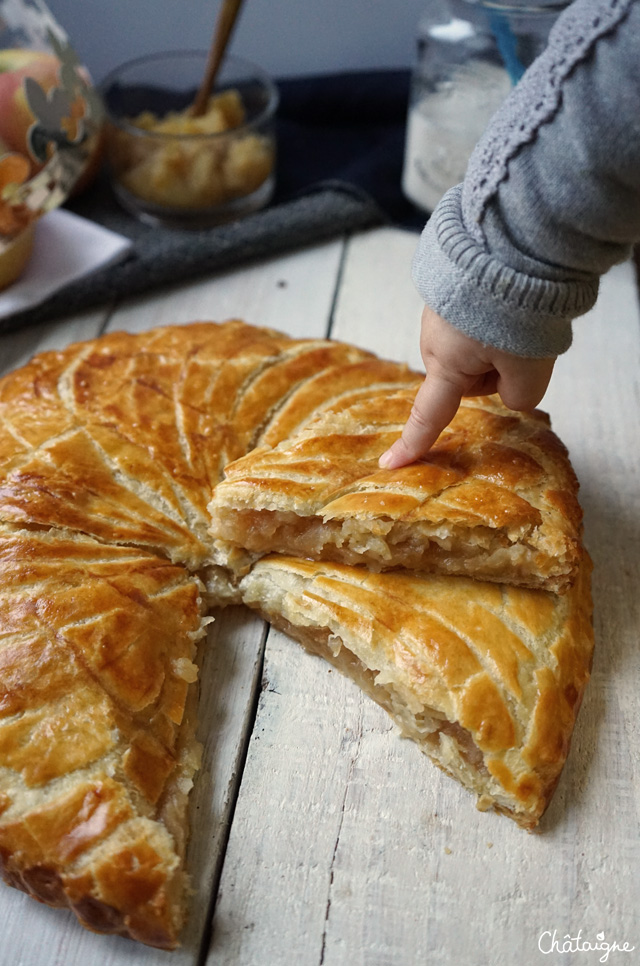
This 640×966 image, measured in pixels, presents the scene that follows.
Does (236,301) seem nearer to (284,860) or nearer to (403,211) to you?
(403,211)

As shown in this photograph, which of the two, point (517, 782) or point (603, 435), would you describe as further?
point (603, 435)

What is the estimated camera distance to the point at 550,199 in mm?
1465

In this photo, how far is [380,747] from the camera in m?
1.80

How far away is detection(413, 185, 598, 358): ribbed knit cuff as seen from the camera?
1.54 m

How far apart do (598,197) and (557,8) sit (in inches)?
64.0

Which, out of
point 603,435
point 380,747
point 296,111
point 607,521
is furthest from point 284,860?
point 296,111

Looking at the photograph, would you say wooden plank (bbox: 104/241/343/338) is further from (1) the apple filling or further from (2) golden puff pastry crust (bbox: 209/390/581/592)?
(1) the apple filling

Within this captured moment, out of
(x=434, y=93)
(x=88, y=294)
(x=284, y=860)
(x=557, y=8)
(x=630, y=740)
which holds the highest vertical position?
(x=557, y=8)

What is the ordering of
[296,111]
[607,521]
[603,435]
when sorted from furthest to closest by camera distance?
[296,111], [603,435], [607,521]

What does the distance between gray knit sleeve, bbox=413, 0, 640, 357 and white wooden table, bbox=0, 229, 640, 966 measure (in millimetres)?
840

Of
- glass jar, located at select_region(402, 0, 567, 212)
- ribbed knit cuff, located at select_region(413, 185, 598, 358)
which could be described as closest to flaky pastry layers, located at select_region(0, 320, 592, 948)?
ribbed knit cuff, located at select_region(413, 185, 598, 358)

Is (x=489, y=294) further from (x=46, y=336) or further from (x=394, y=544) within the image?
(x=46, y=336)

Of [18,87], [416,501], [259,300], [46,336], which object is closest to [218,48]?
[18,87]

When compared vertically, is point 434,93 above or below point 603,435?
above
